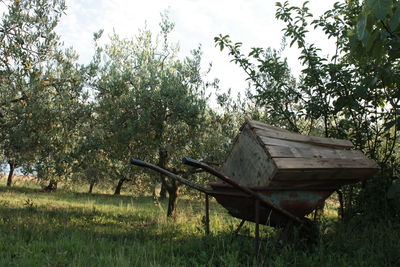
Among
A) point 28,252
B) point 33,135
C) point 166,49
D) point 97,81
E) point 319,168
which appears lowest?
point 28,252

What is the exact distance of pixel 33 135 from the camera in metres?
9.82

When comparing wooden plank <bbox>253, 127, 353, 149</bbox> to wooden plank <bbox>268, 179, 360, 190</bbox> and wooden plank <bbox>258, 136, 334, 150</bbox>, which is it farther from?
wooden plank <bbox>268, 179, 360, 190</bbox>

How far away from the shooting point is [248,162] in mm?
5281

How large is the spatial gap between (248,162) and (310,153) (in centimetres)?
96

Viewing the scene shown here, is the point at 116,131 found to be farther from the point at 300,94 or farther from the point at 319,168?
the point at 319,168

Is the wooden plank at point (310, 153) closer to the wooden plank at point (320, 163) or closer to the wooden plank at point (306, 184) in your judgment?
the wooden plank at point (320, 163)

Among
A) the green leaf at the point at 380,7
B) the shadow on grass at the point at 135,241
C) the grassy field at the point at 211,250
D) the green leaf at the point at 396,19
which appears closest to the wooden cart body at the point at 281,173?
the grassy field at the point at 211,250

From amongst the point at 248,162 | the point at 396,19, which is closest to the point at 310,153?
the point at 248,162

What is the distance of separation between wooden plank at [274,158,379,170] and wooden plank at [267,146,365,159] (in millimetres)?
97

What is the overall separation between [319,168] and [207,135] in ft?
24.3

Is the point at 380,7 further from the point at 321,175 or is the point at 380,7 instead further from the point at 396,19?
the point at 321,175

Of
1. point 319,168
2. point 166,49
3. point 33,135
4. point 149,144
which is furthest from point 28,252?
point 166,49

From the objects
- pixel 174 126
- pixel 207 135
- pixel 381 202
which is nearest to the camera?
pixel 381 202

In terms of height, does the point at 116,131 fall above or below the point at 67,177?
above
